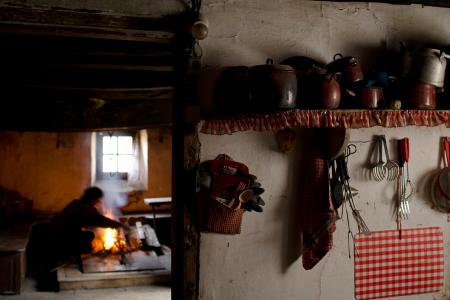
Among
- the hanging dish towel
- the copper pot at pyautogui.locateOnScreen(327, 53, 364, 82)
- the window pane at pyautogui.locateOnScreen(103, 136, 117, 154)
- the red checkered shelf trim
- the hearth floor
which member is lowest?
the hearth floor

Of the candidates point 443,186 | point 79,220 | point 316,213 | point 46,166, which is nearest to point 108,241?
point 79,220

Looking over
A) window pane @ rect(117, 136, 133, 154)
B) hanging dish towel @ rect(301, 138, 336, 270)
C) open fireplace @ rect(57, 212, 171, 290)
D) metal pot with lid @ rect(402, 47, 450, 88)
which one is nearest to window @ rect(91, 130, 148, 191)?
window pane @ rect(117, 136, 133, 154)

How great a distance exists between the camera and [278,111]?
2701 millimetres

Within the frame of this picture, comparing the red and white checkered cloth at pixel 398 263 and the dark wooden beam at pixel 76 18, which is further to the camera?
the red and white checkered cloth at pixel 398 263

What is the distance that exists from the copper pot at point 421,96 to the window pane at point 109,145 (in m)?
7.36

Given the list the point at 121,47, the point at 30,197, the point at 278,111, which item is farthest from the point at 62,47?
the point at 30,197

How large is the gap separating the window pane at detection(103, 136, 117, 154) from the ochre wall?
0.41 meters

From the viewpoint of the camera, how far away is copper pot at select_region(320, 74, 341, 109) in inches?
110

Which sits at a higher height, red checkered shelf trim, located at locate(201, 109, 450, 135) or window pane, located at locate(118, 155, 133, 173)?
red checkered shelf trim, located at locate(201, 109, 450, 135)

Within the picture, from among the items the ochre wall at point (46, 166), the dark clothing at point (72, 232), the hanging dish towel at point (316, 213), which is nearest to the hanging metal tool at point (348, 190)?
the hanging dish towel at point (316, 213)

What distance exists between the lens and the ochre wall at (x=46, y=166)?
28.5ft

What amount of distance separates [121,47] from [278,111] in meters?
1.93

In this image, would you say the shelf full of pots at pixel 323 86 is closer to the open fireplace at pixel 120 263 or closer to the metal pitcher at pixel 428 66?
the metal pitcher at pixel 428 66

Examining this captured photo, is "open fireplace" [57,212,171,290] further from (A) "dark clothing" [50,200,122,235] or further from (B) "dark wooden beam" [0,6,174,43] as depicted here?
(B) "dark wooden beam" [0,6,174,43]
